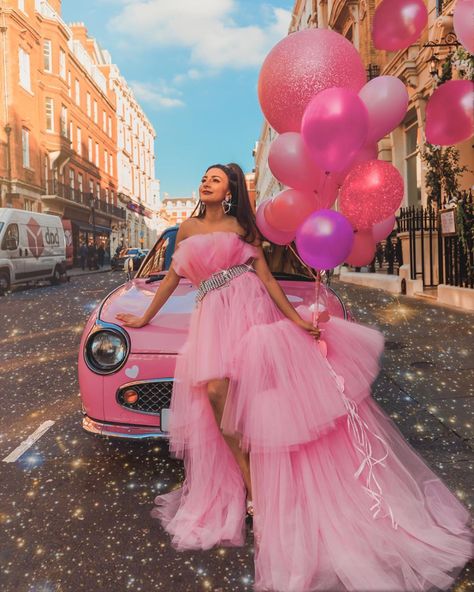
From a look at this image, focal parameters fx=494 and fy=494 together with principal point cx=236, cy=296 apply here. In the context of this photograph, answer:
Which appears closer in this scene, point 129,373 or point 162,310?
point 129,373

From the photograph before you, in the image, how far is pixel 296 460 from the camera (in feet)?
6.86

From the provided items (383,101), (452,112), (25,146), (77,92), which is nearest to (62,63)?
(77,92)

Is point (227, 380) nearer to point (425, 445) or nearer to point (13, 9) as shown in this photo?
point (425, 445)

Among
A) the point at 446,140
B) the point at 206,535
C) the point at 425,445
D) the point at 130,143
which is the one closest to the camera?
the point at 206,535

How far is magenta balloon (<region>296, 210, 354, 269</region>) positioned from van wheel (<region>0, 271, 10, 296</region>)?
1358cm

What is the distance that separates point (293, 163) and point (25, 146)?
29.2 metres

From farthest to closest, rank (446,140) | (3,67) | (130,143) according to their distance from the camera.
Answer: (130,143) < (3,67) < (446,140)

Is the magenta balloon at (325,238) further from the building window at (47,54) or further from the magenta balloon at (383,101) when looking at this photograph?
the building window at (47,54)

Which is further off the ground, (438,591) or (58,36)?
(58,36)

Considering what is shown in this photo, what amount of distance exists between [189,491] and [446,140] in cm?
229

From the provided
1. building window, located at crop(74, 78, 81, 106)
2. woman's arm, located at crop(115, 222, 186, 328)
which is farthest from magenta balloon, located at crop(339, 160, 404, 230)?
building window, located at crop(74, 78, 81, 106)

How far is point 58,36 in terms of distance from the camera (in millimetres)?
31359

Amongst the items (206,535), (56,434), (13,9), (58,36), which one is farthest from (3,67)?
(206,535)

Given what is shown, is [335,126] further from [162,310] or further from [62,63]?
[62,63]
